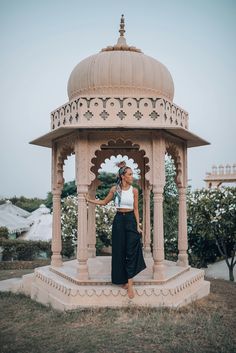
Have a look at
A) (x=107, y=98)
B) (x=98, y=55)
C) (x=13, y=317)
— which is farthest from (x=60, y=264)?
(x=98, y=55)

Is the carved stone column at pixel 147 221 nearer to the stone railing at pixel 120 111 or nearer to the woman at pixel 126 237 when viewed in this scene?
the woman at pixel 126 237

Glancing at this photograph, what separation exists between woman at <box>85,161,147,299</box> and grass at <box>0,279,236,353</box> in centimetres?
59

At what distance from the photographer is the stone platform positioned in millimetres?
6777

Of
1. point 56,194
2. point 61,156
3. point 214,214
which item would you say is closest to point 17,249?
point 214,214

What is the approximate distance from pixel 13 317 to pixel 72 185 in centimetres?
2534

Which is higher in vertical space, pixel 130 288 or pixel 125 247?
pixel 125 247

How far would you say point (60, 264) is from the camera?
8.74m

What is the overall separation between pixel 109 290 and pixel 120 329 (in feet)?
3.71

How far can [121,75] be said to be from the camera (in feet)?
24.6

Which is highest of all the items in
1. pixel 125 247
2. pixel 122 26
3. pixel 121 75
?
pixel 122 26

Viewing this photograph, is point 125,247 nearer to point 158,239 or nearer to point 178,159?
point 158,239

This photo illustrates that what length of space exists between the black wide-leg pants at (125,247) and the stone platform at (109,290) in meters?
0.31

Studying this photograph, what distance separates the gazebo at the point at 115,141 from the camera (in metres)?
6.91

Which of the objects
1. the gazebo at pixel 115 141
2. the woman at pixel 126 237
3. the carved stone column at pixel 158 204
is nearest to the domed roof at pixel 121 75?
the gazebo at pixel 115 141
